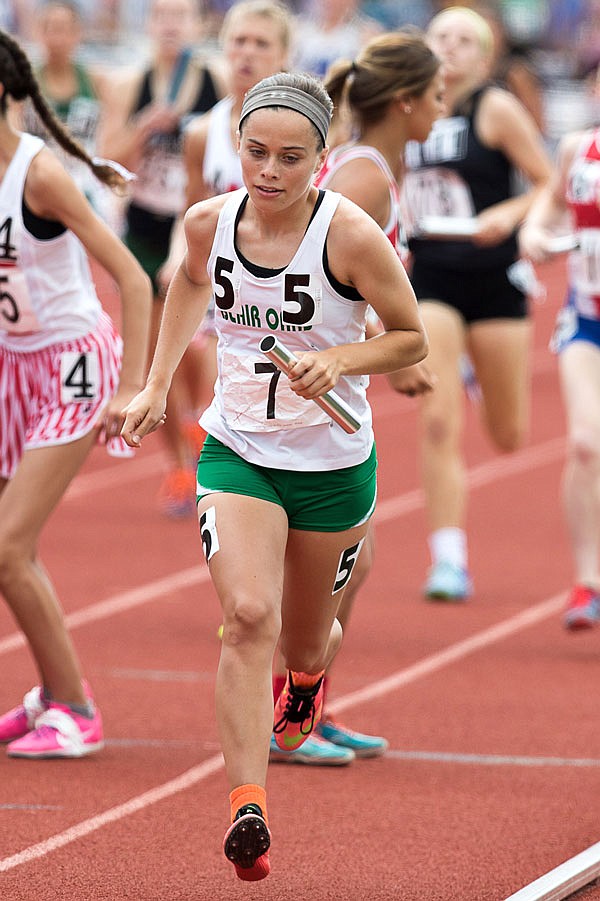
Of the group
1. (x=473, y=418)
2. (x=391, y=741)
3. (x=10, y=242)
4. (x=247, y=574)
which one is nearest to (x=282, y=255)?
(x=247, y=574)

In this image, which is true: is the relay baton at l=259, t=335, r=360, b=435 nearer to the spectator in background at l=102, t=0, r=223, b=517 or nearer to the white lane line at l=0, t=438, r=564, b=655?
→ the white lane line at l=0, t=438, r=564, b=655

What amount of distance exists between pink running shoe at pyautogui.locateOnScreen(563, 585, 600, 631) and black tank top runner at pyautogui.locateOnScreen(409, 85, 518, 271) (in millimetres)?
1841

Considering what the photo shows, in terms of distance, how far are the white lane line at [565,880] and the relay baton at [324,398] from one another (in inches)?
44.8

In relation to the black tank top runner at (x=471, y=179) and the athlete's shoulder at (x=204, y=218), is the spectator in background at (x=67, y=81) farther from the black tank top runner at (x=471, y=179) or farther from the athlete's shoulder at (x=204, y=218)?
the athlete's shoulder at (x=204, y=218)

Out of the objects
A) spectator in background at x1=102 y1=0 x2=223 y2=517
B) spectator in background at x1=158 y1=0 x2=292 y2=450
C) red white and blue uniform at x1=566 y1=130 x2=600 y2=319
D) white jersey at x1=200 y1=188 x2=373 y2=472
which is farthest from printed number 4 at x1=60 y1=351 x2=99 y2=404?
spectator in background at x1=102 y1=0 x2=223 y2=517

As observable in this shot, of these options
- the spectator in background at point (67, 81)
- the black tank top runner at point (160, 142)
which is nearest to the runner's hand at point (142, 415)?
the black tank top runner at point (160, 142)

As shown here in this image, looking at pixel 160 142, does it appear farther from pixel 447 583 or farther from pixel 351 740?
pixel 351 740

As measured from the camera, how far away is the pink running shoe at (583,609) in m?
7.54

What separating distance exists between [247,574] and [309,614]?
1.50 ft

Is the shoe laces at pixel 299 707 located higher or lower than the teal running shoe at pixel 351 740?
higher

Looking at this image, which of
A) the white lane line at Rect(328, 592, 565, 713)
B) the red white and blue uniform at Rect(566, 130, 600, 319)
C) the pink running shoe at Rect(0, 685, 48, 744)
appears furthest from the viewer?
the red white and blue uniform at Rect(566, 130, 600, 319)

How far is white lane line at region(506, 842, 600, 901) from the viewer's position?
4344mm

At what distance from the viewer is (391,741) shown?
624cm

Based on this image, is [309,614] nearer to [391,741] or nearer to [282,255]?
[282,255]
